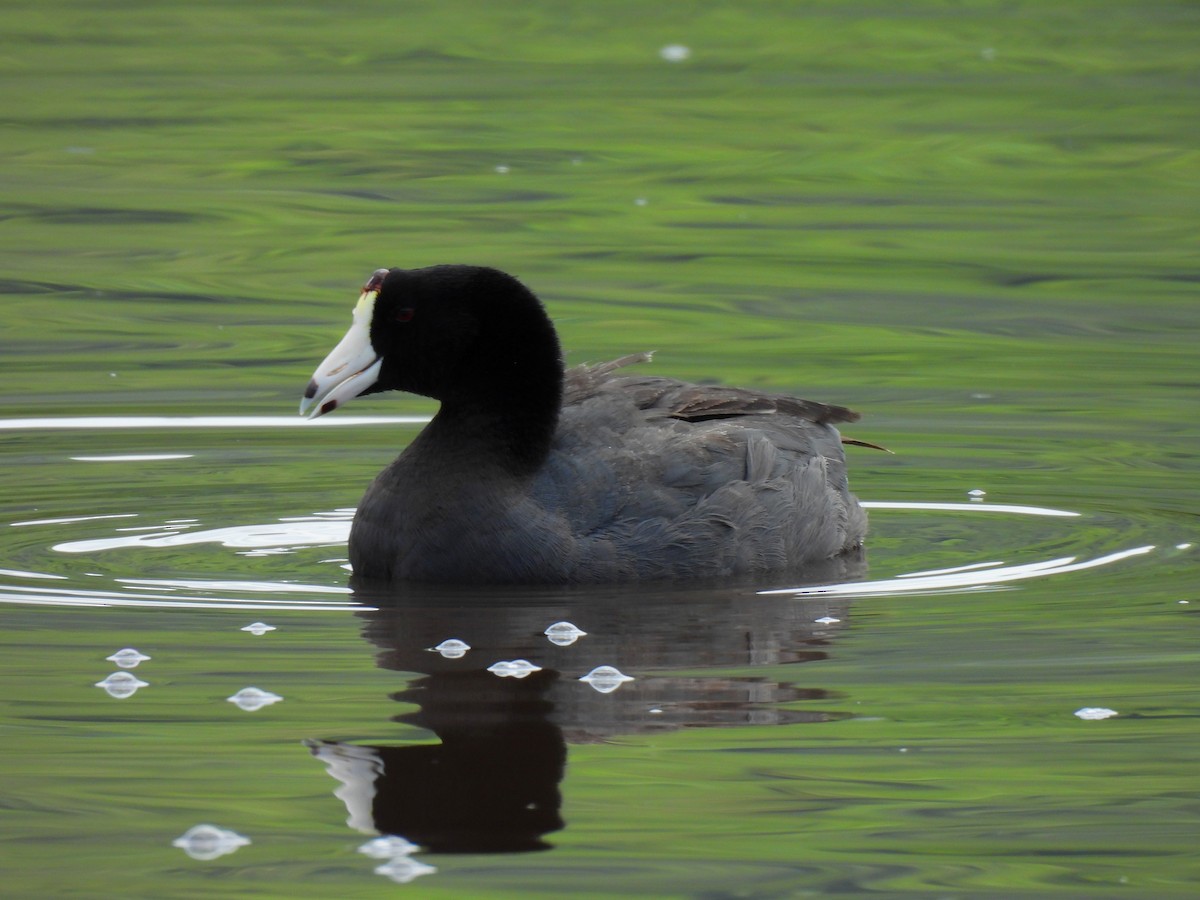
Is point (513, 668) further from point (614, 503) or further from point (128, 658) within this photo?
point (614, 503)

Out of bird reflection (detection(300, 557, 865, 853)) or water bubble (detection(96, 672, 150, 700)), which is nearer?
bird reflection (detection(300, 557, 865, 853))

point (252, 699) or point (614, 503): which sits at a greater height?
point (614, 503)

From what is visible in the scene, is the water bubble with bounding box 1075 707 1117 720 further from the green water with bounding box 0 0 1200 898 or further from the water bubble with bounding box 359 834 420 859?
the water bubble with bounding box 359 834 420 859

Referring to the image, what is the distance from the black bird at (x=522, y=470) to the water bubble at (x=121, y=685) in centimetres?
162

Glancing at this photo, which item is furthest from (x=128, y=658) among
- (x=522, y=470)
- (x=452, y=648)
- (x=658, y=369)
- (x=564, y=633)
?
(x=658, y=369)

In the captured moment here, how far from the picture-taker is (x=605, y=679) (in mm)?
6734

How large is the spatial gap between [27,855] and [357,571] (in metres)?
3.15

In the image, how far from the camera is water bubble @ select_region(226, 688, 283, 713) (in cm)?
639

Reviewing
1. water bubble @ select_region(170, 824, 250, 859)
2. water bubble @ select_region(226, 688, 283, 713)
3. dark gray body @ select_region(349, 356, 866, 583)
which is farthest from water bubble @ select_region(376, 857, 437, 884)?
dark gray body @ select_region(349, 356, 866, 583)

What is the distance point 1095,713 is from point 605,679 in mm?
1418

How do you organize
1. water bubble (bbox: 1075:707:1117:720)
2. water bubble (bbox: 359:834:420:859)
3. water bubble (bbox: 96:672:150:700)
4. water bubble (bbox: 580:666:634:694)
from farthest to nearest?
1. water bubble (bbox: 580:666:634:694)
2. water bubble (bbox: 96:672:150:700)
3. water bubble (bbox: 1075:707:1117:720)
4. water bubble (bbox: 359:834:420:859)

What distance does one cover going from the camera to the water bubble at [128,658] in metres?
6.88

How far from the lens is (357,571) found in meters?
8.31

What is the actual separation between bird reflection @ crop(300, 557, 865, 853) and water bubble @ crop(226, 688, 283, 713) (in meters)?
0.37
